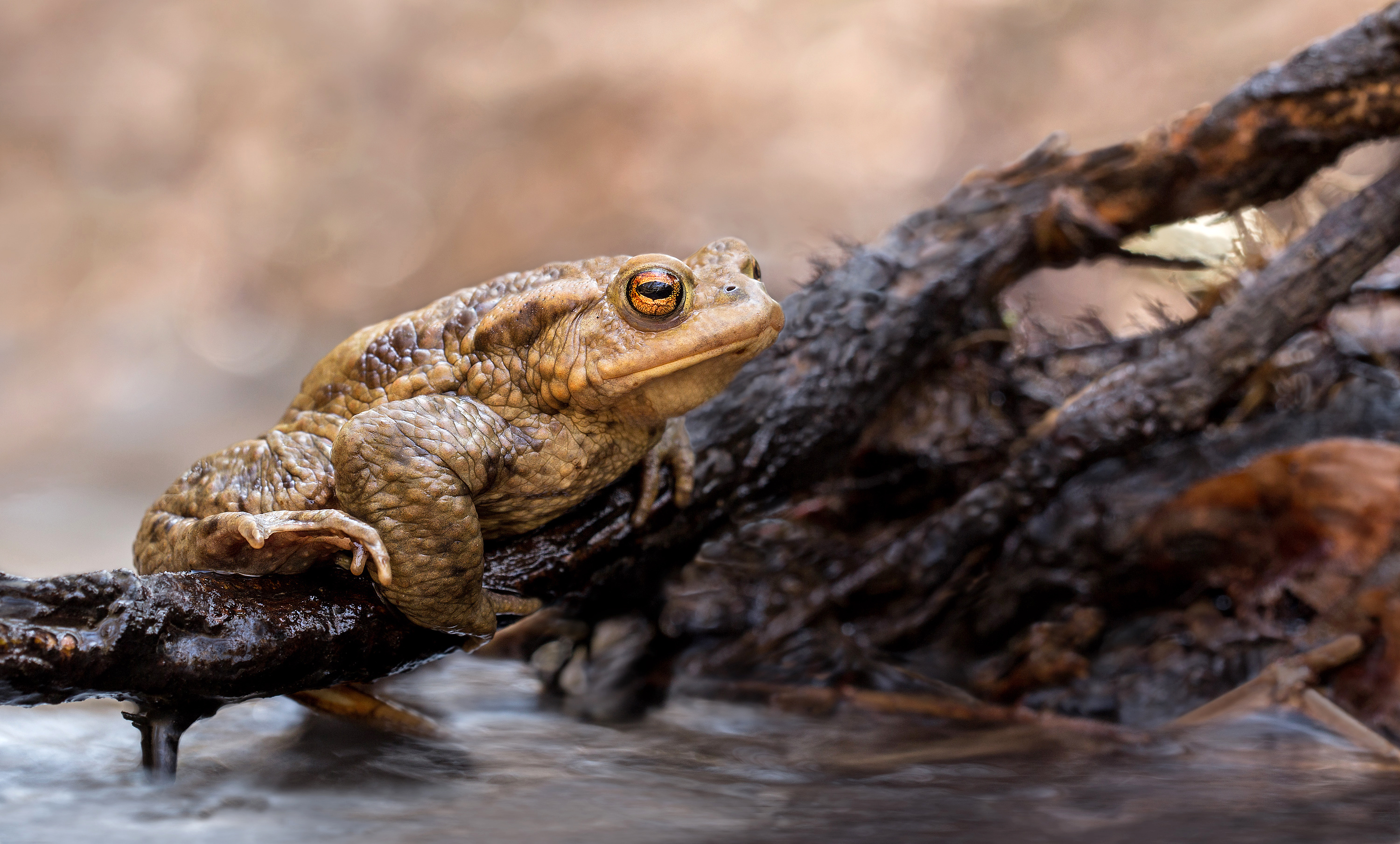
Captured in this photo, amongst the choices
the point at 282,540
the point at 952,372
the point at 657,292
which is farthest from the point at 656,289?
the point at 952,372

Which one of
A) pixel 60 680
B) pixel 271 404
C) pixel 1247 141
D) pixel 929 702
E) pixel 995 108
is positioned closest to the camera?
pixel 60 680

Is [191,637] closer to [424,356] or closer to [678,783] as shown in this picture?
[424,356]

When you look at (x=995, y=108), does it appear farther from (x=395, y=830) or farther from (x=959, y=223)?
(x=395, y=830)

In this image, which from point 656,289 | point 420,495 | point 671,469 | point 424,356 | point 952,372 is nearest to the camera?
point 420,495

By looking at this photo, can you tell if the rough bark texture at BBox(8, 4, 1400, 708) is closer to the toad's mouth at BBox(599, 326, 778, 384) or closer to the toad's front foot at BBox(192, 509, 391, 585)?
the toad's front foot at BBox(192, 509, 391, 585)

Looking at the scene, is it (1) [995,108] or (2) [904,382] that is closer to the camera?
(2) [904,382]

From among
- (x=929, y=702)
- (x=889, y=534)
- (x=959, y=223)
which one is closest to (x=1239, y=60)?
(x=959, y=223)
